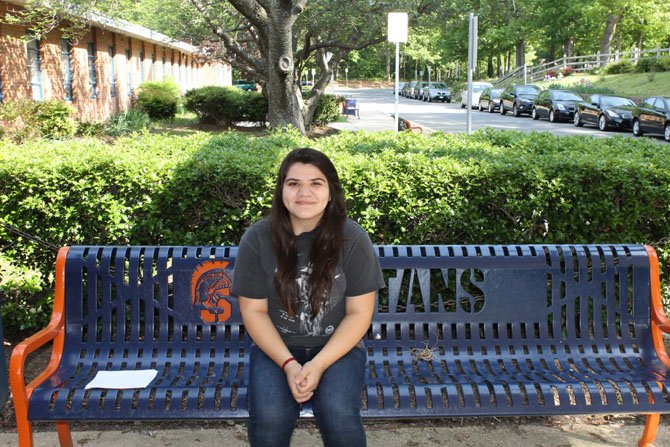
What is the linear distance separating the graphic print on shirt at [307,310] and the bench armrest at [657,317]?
186 centimetres

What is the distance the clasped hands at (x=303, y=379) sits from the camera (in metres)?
2.95

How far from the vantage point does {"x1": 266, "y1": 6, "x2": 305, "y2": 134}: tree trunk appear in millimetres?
14688

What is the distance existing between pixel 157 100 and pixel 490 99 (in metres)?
21.2

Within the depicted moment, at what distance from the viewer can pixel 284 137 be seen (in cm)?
688

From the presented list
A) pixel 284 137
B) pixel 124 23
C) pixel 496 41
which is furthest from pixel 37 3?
pixel 496 41

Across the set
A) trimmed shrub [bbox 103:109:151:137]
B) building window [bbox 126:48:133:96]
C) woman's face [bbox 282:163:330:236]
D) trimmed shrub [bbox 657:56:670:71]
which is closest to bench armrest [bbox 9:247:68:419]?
woman's face [bbox 282:163:330:236]

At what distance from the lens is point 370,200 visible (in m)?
4.87

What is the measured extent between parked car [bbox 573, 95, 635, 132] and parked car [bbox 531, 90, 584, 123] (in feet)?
3.57

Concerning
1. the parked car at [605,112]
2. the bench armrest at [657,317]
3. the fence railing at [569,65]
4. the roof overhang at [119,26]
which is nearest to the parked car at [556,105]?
the parked car at [605,112]

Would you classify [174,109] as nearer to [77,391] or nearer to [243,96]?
[243,96]

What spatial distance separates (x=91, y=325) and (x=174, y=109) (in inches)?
1133

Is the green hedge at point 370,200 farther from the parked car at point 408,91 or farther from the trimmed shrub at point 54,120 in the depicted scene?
the parked car at point 408,91

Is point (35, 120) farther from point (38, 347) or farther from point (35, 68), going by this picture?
point (38, 347)

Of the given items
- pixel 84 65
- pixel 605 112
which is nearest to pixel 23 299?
pixel 84 65
